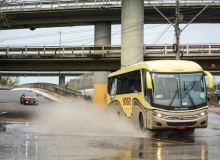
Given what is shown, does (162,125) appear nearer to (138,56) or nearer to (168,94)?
(168,94)

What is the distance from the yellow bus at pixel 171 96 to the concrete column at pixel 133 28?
82.8ft

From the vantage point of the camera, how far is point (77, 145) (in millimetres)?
13656

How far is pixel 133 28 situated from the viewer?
4416cm

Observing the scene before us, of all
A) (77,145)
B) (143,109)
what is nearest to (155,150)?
(77,145)

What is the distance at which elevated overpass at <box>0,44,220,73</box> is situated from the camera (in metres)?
40.7

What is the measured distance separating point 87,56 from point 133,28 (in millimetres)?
6358

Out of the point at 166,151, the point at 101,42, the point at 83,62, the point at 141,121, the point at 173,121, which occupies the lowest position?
the point at 166,151

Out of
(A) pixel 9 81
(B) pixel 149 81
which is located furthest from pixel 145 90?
(A) pixel 9 81

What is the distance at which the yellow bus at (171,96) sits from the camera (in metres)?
16.5

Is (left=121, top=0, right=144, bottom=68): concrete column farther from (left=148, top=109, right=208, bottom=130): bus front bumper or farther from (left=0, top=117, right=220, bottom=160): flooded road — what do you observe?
Answer: (left=0, top=117, right=220, bottom=160): flooded road

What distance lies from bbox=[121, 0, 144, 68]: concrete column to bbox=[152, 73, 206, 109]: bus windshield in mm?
26327

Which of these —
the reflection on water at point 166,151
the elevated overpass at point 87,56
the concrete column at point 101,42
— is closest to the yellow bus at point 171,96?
the reflection on water at point 166,151

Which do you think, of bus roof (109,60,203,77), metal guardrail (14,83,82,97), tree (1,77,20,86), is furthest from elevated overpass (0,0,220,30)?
tree (1,77,20,86)

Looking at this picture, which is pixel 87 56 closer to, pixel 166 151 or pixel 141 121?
pixel 141 121
